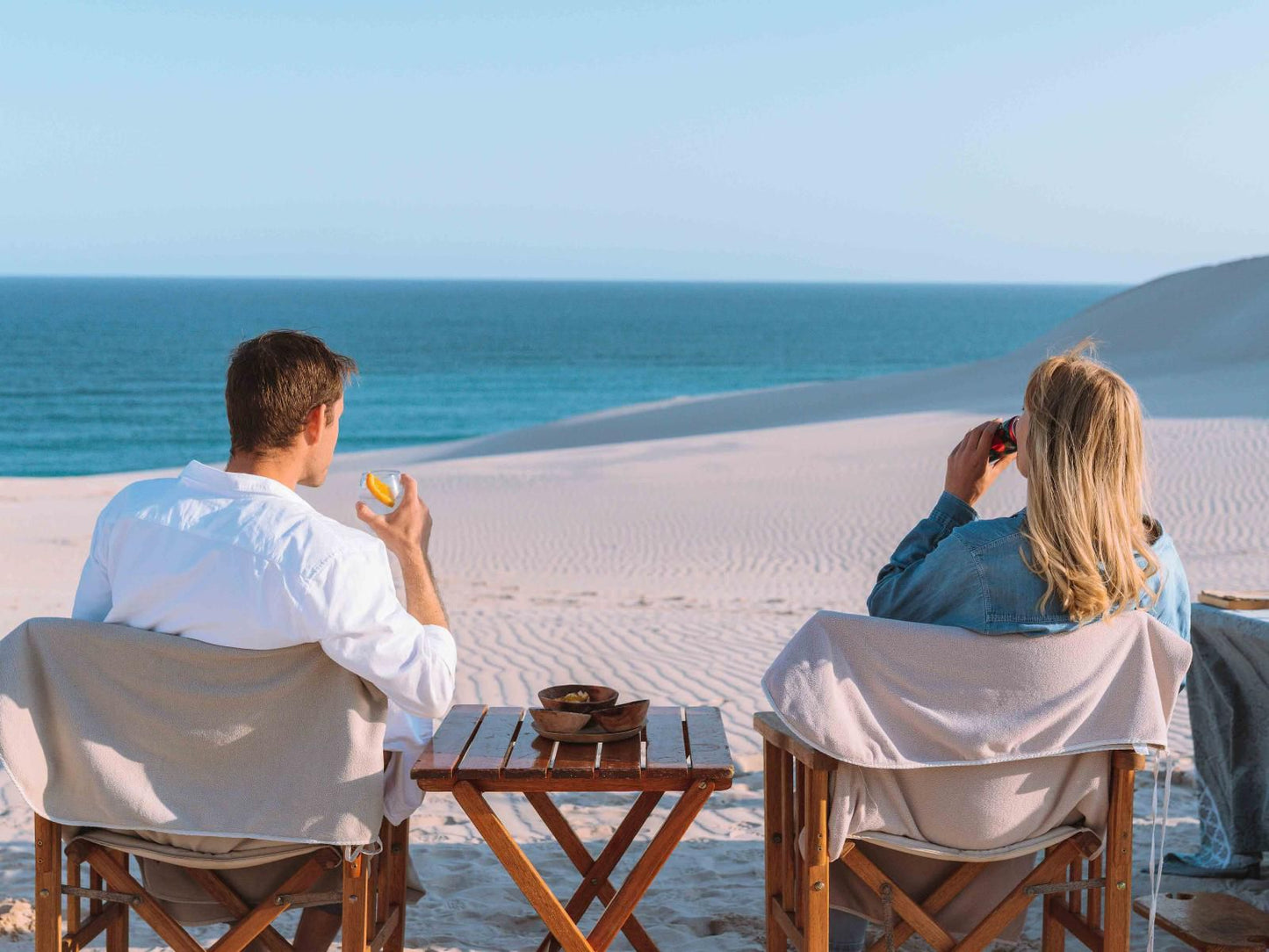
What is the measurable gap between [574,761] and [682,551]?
11.0 meters

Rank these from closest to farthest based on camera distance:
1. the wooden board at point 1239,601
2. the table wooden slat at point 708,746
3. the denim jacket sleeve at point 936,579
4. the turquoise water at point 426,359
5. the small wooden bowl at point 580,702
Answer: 1. the table wooden slat at point 708,746
2. the denim jacket sleeve at point 936,579
3. the small wooden bowl at point 580,702
4. the wooden board at point 1239,601
5. the turquoise water at point 426,359

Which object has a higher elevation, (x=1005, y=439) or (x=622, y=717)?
(x=1005, y=439)

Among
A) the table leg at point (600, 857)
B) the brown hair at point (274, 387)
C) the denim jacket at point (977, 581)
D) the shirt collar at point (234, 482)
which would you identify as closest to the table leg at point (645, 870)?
the table leg at point (600, 857)

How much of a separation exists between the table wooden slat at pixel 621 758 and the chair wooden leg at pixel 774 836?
0.47 metres

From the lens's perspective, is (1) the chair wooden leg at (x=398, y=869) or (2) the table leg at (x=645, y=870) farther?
(1) the chair wooden leg at (x=398, y=869)

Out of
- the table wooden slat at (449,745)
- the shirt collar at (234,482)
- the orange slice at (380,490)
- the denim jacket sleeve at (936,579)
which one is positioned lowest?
the table wooden slat at (449,745)

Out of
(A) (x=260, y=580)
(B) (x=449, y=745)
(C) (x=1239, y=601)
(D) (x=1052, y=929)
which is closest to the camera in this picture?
(A) (x=260, y=580)

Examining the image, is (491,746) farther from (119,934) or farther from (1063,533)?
(1063,533)

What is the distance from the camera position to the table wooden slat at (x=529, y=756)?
2783 mm

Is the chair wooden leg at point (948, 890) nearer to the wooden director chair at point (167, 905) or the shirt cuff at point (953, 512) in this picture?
the shirt cuff at point (953, 512)

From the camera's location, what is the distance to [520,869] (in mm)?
2854

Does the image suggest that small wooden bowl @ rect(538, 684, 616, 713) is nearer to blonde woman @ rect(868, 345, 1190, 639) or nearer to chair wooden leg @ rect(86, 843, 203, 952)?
blonde woman @ rect(868, 345, 1190, 639)

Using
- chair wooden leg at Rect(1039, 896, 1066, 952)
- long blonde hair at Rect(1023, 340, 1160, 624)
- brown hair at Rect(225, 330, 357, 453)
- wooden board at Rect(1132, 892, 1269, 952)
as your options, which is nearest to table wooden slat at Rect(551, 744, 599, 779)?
brown hair at Rect(225, 330, 357, 453)

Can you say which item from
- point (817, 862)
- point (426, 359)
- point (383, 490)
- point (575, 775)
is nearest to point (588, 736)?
point (575, 775)
